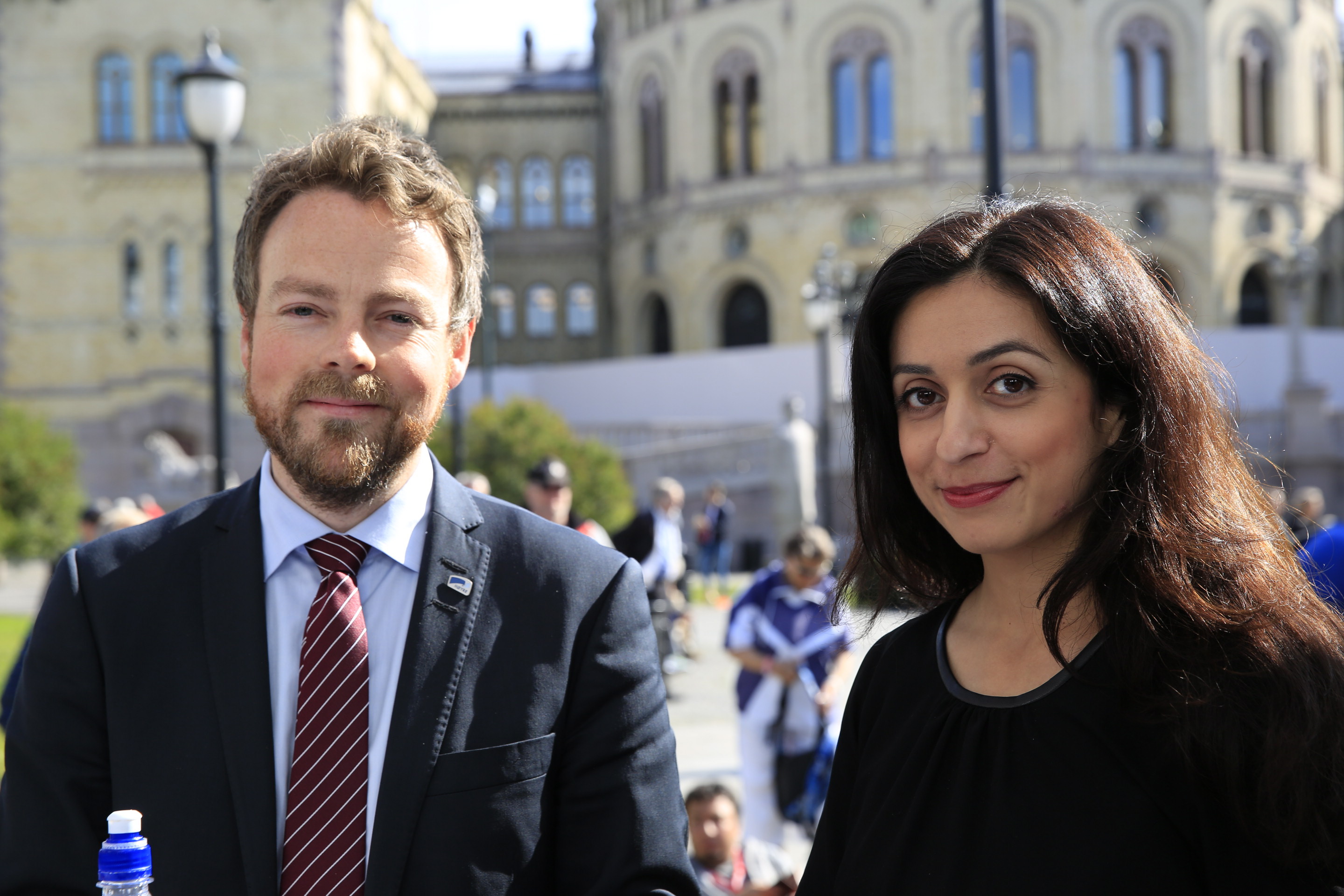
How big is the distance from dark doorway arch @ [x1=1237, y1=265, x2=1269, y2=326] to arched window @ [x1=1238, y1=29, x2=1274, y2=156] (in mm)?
3638

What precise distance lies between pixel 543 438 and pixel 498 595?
18.2m

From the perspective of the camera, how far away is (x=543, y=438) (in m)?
20.2

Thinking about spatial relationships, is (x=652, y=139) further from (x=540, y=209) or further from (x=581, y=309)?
(x=581, y=309)

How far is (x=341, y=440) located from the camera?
2.04 m

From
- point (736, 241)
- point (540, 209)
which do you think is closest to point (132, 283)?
point (540, 209)

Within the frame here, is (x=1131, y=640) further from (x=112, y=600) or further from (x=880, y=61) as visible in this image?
(x=880, y=61)

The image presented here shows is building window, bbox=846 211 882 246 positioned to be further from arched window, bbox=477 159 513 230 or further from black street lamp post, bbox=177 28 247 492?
black street lamp post, bbox=177 28 247 492

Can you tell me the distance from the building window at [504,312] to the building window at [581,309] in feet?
6.16

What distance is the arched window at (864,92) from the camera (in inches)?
1425

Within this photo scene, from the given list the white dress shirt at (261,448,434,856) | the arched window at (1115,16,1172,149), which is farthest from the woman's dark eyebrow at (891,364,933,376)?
the arched window at (1115,16,1172,149)

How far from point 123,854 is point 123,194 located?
108ft

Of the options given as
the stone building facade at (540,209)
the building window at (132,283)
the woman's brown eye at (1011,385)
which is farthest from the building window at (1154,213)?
the woman's brown eye at (1011,385)

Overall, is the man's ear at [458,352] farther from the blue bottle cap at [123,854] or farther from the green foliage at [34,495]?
the green foliage at [34,495]

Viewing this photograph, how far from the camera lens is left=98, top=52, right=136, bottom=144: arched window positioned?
3116 cm
